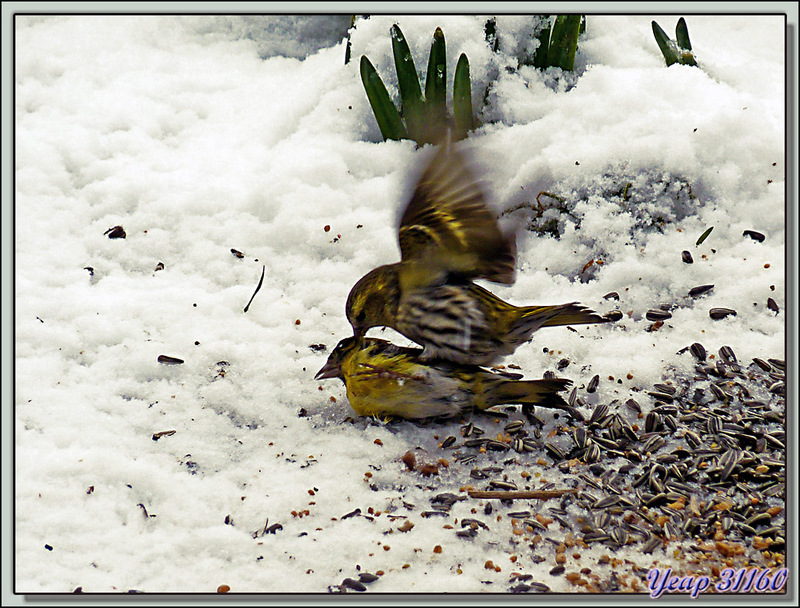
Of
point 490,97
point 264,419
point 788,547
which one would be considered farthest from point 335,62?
point 788,547

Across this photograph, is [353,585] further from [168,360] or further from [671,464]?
[168,360]

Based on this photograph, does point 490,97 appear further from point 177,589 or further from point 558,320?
point 177,589

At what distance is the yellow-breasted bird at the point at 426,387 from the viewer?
2.69m

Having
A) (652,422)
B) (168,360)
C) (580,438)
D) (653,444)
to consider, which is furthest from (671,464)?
(168,360)

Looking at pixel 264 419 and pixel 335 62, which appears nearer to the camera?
pixel 264 419

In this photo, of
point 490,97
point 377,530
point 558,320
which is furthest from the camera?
point 490,97

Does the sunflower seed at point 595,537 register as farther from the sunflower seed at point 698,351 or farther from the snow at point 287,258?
the sunflower seed at point 698,351

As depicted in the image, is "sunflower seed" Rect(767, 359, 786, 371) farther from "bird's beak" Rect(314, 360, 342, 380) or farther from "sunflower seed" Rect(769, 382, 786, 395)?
"bird's beak" Rect(314, 360, 342, 380)

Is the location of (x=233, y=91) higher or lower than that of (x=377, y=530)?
higher

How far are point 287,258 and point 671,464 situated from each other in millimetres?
2191

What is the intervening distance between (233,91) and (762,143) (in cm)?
342

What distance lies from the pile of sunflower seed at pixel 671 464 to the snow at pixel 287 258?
0.10 metres

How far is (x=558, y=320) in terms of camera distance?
267cm

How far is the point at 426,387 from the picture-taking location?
2.68 metres
